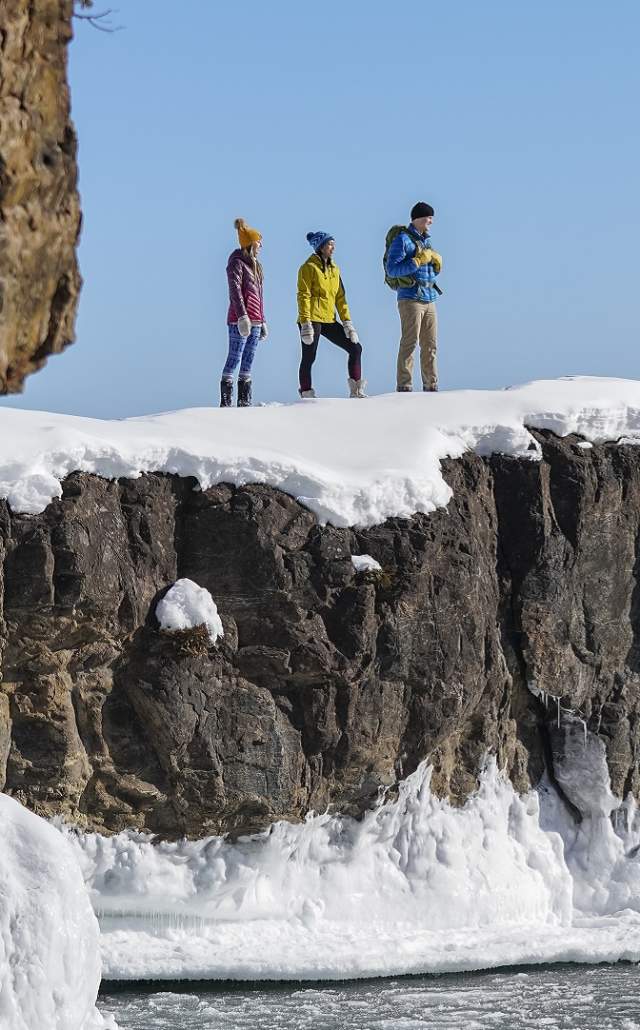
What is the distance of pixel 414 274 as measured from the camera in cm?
1719

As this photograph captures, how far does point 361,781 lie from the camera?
1505 centimetres

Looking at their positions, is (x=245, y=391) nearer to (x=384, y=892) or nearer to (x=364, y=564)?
(x=364, y=564)

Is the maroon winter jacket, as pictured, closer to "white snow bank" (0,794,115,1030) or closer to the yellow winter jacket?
the yellow winter jacket

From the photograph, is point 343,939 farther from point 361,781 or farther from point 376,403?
point 376,403

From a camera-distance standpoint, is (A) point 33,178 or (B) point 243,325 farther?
(B) point 243,325

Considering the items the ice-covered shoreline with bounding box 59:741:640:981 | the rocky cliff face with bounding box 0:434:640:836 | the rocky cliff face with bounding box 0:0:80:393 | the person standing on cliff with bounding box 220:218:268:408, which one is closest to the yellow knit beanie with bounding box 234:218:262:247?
the person standing on cliff with bounding box 220:218:268:408

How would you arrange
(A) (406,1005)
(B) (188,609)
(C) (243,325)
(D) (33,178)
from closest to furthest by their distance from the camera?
(D) (33,178), (A) (406,1005), (B) (188,609), (C) (243,325)

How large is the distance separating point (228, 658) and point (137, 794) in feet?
4.57

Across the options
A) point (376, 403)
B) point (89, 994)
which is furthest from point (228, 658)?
point (89, 994)

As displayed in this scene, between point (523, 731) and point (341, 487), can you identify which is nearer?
point (341, 487)

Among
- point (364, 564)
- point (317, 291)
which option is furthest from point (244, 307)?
point (364, 564)

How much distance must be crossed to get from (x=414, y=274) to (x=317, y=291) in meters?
1.02

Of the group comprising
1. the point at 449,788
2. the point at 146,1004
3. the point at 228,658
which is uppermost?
the point at 228,658

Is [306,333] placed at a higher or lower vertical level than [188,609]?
higher
